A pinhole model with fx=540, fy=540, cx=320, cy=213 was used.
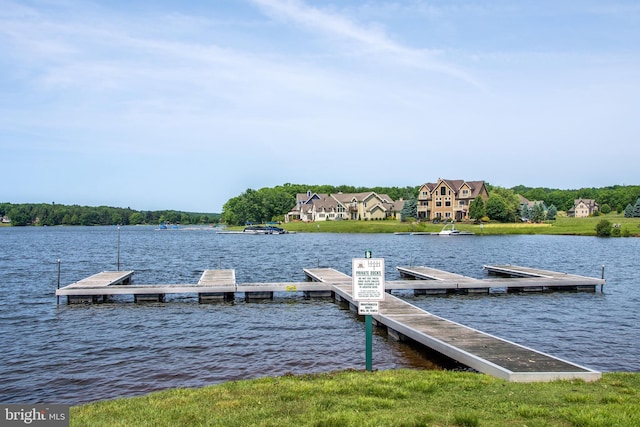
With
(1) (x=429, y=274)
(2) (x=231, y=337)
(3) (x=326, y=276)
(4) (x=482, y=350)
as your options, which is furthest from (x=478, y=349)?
(1) (x=429, y=274)

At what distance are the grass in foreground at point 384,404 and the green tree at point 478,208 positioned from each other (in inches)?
4184

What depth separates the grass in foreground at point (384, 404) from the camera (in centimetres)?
814

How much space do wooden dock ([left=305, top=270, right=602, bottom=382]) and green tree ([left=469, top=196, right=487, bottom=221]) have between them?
97.0m

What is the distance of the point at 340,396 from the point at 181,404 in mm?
2812

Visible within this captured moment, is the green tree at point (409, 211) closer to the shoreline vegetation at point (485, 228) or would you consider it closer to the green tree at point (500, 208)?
the shoreline vegetation at point (485, 228)

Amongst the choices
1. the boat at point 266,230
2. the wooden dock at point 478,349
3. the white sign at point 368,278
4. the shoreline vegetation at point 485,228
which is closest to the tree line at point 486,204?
the shoreline vegetation at point 485,228

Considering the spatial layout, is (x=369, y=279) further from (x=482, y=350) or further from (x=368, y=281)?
(x=482, y=350)

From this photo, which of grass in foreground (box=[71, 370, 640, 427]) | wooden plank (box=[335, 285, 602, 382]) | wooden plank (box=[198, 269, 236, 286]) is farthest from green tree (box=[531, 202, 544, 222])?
grass in foreground (box=[71, 370, 640, 427])

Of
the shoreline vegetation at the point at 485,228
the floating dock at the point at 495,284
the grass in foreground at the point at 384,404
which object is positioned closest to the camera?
the grass in foreground at the point at 384,404

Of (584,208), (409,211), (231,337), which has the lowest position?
(231,337)

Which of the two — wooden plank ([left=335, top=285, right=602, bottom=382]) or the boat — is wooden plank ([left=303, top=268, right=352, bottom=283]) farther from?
the boat

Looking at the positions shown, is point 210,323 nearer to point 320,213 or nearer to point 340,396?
point 340,396

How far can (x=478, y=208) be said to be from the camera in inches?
4498

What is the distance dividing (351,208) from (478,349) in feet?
434
